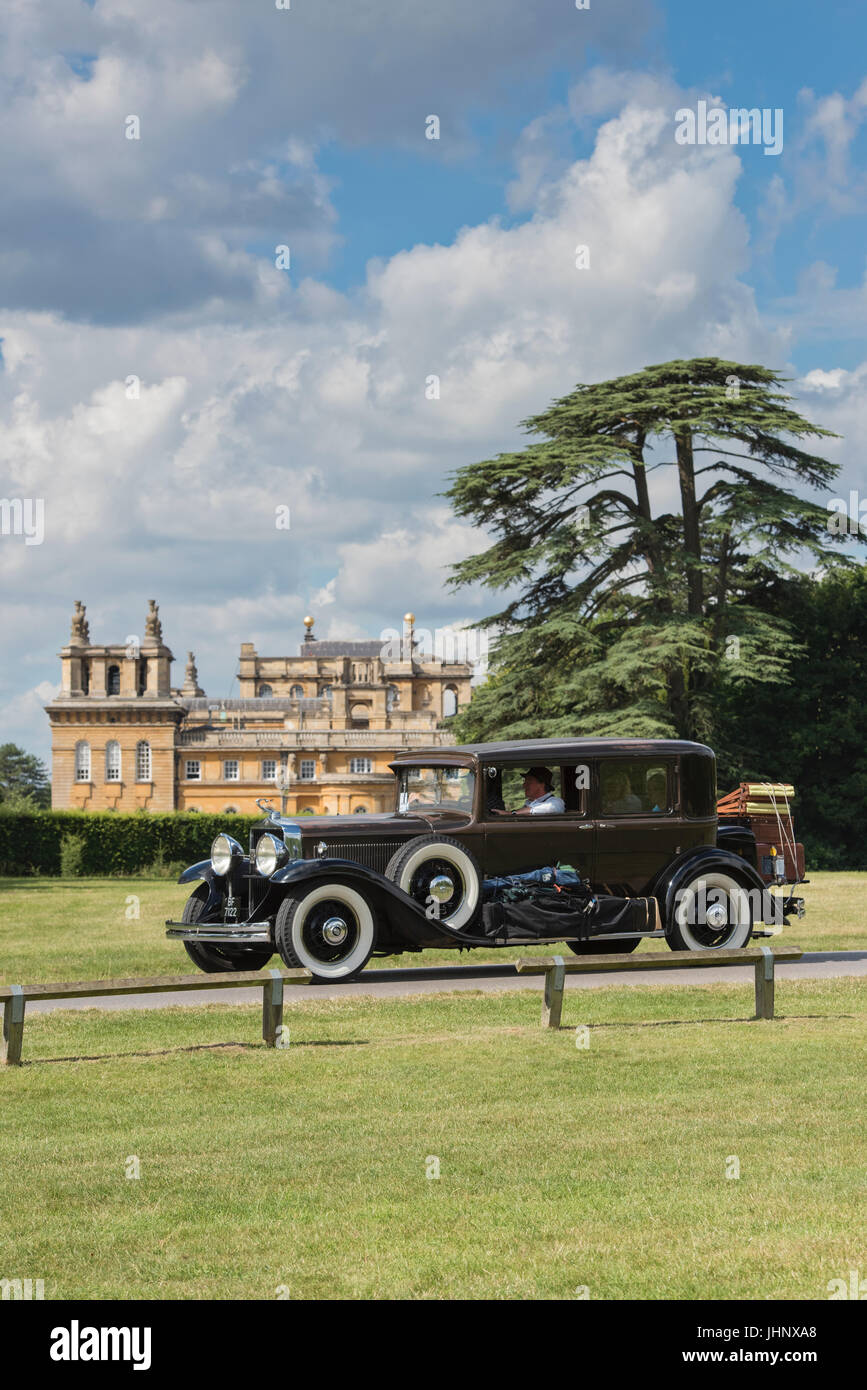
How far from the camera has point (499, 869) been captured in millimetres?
14227

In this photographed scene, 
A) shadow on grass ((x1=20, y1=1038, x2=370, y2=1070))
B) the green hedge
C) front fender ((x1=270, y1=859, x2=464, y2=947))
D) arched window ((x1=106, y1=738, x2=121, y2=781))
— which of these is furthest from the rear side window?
arched window ((x1=106, y1=738, x2=121, y2=781))

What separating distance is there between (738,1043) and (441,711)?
117865 millimetres

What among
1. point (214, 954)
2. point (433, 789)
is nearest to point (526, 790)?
point (433, 789)

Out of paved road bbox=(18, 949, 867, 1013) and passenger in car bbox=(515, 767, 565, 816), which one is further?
passenger in car bbox=(515, 767, 565, 816)

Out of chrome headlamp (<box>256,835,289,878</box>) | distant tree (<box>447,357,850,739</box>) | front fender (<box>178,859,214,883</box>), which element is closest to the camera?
chrome headlamp (<box>256,835,289,878</box>)

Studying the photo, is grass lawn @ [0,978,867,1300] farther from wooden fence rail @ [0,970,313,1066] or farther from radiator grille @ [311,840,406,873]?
radiator grille @ [311,840,406,873]

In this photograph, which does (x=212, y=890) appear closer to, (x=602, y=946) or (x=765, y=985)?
(x=602, y=946)

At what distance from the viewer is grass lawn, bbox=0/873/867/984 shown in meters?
15.5

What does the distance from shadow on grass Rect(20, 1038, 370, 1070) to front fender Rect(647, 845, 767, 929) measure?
5.09 meters

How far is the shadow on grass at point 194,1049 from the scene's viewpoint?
9.82m

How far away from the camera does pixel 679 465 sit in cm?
3872

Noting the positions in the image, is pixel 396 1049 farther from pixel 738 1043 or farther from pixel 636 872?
pixel 636 872

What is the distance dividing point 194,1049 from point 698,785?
7049mm
